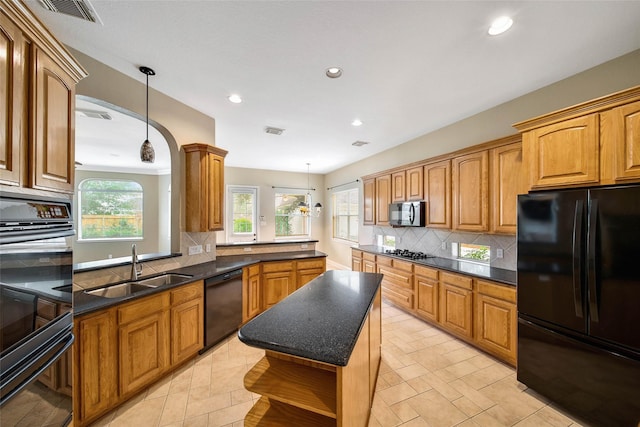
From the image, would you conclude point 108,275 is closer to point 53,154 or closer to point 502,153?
point 53,154

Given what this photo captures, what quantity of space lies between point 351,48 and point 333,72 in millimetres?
369

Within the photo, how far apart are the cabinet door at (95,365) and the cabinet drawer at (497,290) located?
137 inches

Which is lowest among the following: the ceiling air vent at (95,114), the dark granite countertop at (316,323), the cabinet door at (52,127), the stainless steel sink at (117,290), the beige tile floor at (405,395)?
the beige tile floor at (405,395)

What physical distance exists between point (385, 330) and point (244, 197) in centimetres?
548

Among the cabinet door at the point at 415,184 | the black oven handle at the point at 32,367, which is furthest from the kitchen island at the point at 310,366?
the cabinet door at the point at 415,184

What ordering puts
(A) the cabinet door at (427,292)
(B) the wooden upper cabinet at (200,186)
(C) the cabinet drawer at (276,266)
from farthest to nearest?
(C) the cabinet drawer at (276,266), (A) the cabinet door at (427,292), (B) the wooden upper cabinet at (200,186)

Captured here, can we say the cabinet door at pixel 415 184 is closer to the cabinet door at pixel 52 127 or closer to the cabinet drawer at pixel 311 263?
the cabinet drawer at pixel 311 263

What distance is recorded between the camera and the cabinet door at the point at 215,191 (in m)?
3.12

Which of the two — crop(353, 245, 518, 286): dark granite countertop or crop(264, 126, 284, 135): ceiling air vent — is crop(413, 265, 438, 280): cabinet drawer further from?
crop(264, 126, 284, 135): ceiling air vent

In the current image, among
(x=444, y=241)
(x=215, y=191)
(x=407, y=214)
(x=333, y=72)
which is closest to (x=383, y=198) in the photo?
(x=407, y=214)

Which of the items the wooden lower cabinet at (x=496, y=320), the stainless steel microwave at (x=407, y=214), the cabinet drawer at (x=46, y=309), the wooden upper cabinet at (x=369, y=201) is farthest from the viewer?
the wooden upper cabinet at (x=369, y=201)

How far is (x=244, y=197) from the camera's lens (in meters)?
7.31

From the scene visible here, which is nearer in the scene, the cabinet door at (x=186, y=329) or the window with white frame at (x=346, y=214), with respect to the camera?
the cabinet door at (x=186, y=329)

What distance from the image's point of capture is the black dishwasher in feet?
8.99
